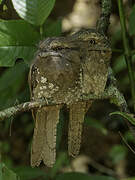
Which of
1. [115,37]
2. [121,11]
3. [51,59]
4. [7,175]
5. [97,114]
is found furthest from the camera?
[97,114]

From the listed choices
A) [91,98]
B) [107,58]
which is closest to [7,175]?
[91,98]

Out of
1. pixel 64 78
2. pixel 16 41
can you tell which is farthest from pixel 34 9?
pixel 64 78

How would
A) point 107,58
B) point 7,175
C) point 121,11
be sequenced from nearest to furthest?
point 7,175 < point 107,58 < point 121,11

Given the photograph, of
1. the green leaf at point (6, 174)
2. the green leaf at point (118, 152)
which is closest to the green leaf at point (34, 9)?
the green leaf at point (6, 174)

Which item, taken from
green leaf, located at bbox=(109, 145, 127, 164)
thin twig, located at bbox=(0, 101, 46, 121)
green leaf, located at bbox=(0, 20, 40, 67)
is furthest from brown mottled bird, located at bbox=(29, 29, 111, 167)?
green leaf, located at bbox=(109, 145, 127, 164)

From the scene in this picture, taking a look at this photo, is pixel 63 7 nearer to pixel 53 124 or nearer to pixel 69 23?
pixel 69 23

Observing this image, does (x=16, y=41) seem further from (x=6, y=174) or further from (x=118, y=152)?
(x=118, y=152)

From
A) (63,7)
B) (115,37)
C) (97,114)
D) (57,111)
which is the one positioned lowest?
(97,114)
